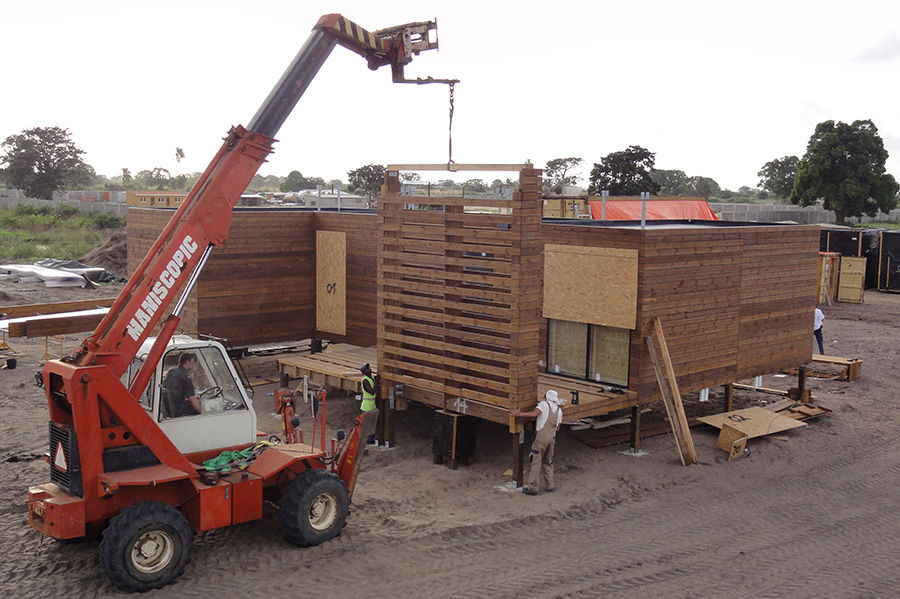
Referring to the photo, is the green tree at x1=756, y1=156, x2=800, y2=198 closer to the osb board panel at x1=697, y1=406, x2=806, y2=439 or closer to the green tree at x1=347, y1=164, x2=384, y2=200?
the green tree at x1=347, y1=164, x2=384, y2=200

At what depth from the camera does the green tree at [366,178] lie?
182 ft

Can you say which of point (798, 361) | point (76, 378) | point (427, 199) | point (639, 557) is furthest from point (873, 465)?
point (76, 378)

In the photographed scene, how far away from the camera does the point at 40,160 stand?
65188 mm

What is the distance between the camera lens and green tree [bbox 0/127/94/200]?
212 feet

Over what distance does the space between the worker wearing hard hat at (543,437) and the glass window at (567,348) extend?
239cm

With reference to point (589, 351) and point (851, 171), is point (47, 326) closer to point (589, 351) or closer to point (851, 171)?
point (589, 351)

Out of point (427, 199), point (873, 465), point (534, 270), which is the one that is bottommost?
point (873, 465)

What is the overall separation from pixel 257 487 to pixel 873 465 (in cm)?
946

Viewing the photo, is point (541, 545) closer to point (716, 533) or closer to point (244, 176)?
point (716, 533)

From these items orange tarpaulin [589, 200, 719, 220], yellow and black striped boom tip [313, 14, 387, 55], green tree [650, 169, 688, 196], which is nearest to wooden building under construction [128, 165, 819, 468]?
yellow and black striped boom tip [313, 14, 387, 55]

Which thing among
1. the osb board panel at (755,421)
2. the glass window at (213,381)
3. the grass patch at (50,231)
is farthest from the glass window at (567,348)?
the grass patch at (50,231)

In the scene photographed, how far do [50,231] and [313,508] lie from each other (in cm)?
3973

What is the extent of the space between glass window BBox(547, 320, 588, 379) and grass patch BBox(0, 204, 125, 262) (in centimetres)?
2930

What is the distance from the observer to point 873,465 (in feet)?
45.0
